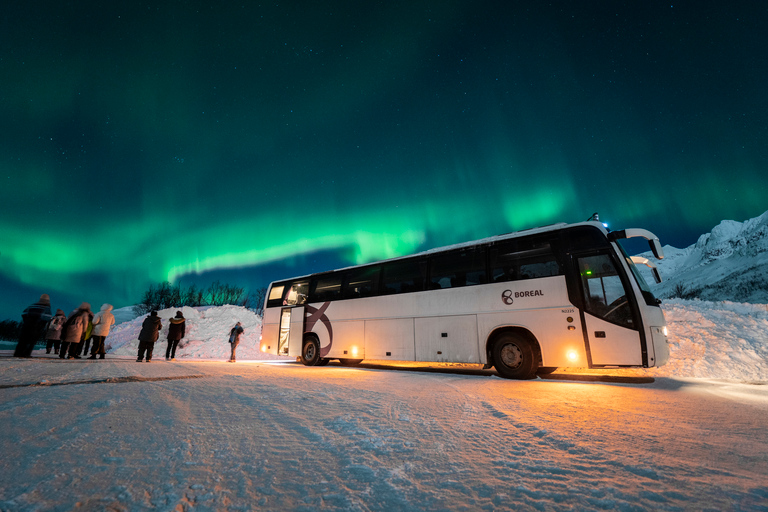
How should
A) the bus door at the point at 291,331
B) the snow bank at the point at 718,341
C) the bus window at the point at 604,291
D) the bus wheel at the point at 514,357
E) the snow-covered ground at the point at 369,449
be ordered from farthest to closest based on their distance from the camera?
the bus door at the point at 291,331, the snow bank at the point at 718,341, the bus wheel at the point at 514,357, the bus window at the point at 604,291, the snow-covered ground at the point at 369,449

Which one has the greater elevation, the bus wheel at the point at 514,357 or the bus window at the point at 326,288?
the bus window at the point at 326,288

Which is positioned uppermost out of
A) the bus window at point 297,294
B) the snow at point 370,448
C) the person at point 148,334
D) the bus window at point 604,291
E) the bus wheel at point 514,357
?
the bus window at point 297,294

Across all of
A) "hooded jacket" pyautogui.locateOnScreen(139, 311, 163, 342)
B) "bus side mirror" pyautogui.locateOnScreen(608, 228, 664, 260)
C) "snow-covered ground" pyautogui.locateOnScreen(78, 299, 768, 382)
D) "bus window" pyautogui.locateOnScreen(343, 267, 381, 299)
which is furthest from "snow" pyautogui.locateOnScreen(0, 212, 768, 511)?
"hooded jacket" pyautogui.locateOnScreen(139, 311, 163, 342)

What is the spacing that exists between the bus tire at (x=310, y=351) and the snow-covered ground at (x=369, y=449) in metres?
7.54

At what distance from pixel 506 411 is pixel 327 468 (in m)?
2.87

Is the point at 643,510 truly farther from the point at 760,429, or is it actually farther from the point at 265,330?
the point at 265,330

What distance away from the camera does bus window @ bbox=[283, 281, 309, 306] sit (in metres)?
14.1

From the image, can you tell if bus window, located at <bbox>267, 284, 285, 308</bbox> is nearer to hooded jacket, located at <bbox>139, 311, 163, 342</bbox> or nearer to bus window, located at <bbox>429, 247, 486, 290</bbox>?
hooded jacket, located at <bbox>139, 311, 163, 342</bbox>

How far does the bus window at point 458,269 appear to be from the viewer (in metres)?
9.67

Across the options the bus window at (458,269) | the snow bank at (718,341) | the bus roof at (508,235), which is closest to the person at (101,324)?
the bus roof at (508,235)

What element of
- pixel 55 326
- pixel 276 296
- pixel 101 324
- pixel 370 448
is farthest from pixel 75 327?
pixel 370 448

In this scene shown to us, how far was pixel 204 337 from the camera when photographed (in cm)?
2264

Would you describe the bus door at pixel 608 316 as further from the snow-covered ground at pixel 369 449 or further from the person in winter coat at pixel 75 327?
the person in winter coat at pixel 75 327

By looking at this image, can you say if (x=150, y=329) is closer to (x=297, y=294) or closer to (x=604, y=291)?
(x=297, y=294)
